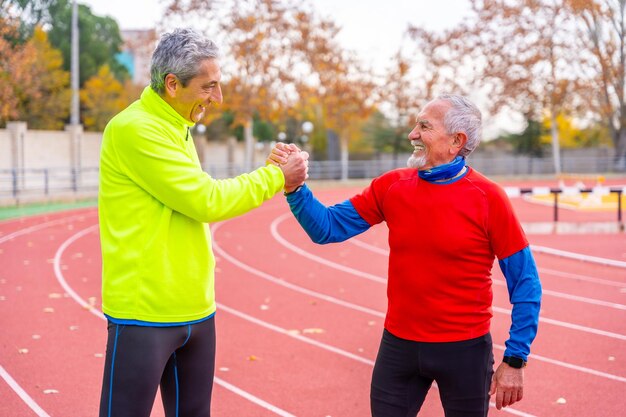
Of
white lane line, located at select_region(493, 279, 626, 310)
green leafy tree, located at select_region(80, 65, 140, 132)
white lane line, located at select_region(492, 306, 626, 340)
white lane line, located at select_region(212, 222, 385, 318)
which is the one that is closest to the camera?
white lane line, located at select_region(492, 306, 626, 340)

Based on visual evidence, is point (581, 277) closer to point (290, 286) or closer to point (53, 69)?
point (290, 286)

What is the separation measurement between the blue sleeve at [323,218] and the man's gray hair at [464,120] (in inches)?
22.2

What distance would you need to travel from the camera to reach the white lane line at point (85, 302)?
5.59 metres

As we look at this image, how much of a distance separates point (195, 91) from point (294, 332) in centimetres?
515

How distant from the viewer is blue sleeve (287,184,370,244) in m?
3.41

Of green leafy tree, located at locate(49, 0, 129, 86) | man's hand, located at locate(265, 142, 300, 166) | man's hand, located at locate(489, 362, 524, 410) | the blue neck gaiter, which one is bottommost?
man's hand, located at locate(489, 362, 524, 410)

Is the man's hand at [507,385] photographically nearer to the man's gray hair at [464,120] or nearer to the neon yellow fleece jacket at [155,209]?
the man's gray hair at [464,120]

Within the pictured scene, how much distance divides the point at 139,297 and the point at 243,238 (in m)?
13.2

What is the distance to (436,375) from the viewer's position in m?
3.15

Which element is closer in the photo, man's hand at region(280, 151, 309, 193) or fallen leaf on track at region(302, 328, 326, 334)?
→ man's hand at region(280, 151, 309, 193)

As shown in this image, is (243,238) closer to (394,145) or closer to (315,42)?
(315,42)

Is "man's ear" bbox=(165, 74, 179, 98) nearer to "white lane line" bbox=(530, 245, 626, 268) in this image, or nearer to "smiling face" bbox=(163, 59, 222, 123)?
"smiling face" bbox=(163, 59, 222, 123)

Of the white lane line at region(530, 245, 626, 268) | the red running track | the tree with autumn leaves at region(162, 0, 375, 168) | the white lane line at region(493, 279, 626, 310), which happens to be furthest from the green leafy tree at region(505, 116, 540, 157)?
the white lane line at region(493, 279, 626, 310)

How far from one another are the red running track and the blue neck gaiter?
2.70 metres
